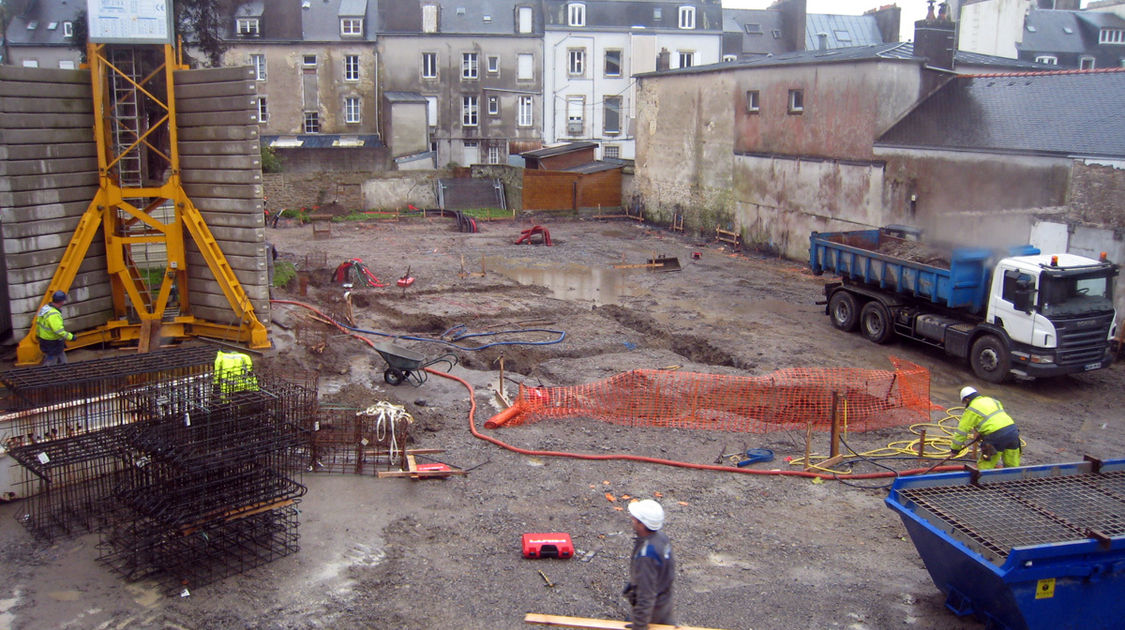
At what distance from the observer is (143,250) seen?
18.6 meters

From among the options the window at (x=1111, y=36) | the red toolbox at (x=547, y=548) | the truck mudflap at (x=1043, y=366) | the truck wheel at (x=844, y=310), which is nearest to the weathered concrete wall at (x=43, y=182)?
the red toolbox at (x=547, y=548)

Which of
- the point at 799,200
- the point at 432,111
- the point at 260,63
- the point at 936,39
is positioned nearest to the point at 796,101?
Result: the point at 799,200

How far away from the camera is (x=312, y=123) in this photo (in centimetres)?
4922

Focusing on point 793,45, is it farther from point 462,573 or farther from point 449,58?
point 462,573

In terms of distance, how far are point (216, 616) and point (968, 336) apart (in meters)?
13.7

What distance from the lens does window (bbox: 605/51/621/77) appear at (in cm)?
5079

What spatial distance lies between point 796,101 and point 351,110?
29.4 meters

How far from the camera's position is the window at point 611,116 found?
169ft

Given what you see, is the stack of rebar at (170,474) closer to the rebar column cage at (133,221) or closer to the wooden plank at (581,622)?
the wooden plank at (581,622)

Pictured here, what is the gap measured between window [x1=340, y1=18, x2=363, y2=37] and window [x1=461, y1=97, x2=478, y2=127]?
6933mm

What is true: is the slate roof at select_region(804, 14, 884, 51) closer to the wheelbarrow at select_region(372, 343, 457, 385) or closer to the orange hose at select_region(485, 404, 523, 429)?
the wheelbarrow at select_region(372, 343, 457, 385)

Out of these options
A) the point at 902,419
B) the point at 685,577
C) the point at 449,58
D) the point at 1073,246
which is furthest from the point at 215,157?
the point at 449,58

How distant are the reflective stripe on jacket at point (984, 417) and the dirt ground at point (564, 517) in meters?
1.33

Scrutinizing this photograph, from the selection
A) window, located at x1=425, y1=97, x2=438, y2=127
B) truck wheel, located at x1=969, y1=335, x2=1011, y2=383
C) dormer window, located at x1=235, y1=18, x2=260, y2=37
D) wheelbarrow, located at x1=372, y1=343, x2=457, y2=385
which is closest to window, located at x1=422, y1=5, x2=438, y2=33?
window, located at x1=425, y1=97, x2=438, y2=127
